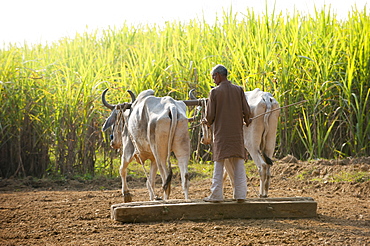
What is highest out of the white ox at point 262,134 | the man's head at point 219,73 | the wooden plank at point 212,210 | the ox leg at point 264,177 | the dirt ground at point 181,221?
the man's head at point 219,73

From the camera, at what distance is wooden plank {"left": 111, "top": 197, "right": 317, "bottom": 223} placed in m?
5.78

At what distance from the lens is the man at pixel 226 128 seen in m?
5.72

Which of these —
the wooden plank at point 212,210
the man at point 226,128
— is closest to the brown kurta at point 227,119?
the man at point 226,128

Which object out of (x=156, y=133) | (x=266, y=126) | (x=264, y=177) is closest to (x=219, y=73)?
(x=156, y=133)

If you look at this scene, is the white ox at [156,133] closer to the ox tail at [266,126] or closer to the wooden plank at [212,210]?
the wooden plank at [212,210]

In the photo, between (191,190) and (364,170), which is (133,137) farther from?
(364,170)

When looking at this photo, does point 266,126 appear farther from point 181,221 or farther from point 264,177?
point 181,221

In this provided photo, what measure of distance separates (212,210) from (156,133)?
1230 millimetres

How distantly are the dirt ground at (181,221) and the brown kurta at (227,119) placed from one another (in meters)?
0.77

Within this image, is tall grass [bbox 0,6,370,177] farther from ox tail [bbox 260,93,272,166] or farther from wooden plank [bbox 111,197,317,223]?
wooden plank [bbox 111,197,317,223]

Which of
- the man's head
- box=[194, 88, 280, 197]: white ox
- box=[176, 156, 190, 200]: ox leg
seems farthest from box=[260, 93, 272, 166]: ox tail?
the man's head

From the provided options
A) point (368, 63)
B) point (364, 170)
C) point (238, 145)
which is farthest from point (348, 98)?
point (238, 145)

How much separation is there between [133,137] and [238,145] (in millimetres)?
1832

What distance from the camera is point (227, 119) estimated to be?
5730mm
